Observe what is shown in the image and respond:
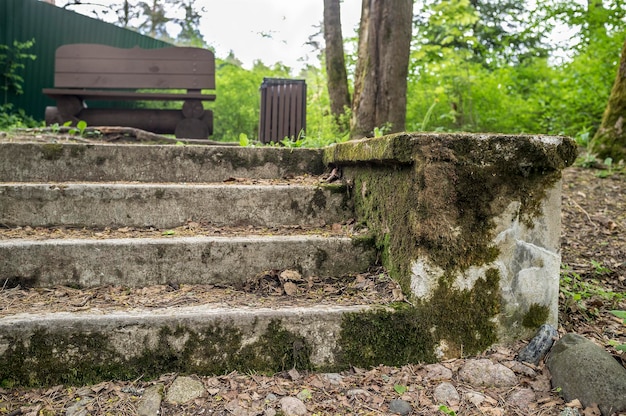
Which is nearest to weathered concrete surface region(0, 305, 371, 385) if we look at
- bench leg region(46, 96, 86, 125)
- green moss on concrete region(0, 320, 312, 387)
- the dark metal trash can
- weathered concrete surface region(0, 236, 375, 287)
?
green moss on concrete region(0, 320, 312, 387)

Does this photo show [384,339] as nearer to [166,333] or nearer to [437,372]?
[437,372]

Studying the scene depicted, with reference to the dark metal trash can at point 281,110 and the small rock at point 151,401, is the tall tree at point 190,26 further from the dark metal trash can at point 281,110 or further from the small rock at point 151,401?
the small rock at point 151,401

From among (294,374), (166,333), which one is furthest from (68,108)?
(294,374)

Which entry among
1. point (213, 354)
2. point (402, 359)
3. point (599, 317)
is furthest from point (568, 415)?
point (213, 354)

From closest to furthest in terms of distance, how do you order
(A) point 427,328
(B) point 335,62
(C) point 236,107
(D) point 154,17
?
1. (A) point 427,328
2. (B) point 335,62
3. (C) point 236,107
4. (D) point 154,17

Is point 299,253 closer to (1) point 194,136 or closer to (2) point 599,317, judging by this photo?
(2) point 599,317

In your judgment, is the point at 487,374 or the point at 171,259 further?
the point at 171,259

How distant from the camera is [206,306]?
1.86m

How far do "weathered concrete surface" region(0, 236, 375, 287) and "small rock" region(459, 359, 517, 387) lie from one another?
689mm

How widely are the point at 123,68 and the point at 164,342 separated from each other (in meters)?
5.86

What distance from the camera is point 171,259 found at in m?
2.12

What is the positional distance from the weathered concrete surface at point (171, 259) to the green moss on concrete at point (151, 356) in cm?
46

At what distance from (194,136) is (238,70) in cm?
640

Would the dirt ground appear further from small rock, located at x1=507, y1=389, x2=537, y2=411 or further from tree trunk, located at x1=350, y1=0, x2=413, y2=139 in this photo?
tree trunk, located at x1=350, y1=0, x2=413, y2=139
